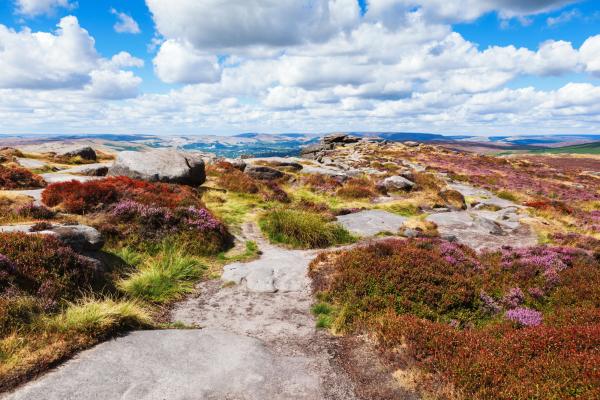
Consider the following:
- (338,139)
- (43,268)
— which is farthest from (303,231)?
(338,139)

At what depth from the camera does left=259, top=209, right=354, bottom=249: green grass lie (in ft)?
56.4

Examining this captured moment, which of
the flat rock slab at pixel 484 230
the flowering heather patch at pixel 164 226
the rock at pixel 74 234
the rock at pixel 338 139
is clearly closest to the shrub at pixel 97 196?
the flowering heather patch at pixel 164 226

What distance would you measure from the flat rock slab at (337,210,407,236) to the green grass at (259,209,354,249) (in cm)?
140

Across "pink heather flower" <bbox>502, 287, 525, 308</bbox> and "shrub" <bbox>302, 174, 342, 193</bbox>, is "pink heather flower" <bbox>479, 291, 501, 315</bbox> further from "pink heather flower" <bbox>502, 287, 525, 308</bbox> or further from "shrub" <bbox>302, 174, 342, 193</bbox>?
"shrub" <bbox>302, 174, 342, 193</bbox>

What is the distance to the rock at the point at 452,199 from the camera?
96.5ft

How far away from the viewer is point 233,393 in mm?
6344

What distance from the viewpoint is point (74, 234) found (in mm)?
11055

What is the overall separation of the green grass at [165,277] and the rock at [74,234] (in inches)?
63.0

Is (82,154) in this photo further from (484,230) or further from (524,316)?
(524,316)

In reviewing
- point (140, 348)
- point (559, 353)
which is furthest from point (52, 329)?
point (559, 353)

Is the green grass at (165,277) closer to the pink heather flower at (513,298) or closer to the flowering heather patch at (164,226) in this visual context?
the flowering heather patch at (164,226)

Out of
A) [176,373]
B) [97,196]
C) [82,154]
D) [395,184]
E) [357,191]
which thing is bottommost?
[357,191]

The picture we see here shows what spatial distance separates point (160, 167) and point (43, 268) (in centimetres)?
1610

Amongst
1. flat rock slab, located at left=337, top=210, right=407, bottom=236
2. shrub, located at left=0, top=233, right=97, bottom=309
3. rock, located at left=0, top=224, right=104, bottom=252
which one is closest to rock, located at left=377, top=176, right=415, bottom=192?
flat rock slab, located at left=337, top=210, right=407, bottom=236
